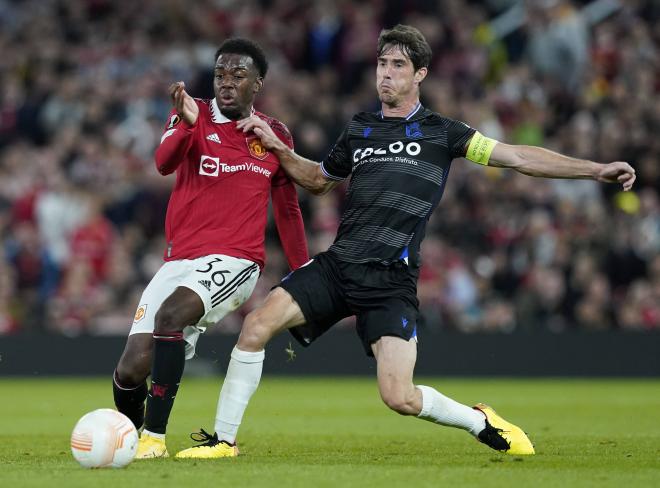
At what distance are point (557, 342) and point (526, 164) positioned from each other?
936 cm

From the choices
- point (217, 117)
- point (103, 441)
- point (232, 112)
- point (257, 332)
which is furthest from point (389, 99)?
point (103, 441)

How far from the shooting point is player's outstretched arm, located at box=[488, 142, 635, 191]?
27.3ft

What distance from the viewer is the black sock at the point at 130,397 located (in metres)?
8.93

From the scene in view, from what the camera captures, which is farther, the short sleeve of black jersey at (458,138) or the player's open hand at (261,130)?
the player's open hand at (261,130)

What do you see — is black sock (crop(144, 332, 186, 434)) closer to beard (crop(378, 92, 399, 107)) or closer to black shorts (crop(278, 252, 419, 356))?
black shorts (crop(278, 252, 419, 356))

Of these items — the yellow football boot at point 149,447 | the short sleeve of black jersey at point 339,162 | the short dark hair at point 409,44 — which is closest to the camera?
the yellow football boot at point 149,447

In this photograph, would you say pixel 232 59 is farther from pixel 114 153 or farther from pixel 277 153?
pixel 114 153

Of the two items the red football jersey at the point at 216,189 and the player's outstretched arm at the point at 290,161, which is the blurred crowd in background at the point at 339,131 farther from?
the red football jersey at the point at 216,189

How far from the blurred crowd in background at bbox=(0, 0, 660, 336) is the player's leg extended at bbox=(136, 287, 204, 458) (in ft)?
30.2

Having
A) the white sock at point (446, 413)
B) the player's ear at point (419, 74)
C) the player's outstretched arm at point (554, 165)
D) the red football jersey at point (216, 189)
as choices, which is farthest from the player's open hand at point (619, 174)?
the red football jersey at point (216, 189)

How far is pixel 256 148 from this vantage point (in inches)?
361

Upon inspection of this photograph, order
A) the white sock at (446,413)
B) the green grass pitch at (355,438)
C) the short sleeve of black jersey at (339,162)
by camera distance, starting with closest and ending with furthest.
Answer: the green grass pitch at (355,438) → the white sock at (446,413) → the short sleeve of black jersey at (339,162)

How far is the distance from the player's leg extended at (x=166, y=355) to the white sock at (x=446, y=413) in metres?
1.60

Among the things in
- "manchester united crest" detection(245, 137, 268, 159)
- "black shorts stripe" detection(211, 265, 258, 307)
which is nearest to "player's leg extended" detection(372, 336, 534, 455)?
"black shorts stripe" detection(211, 265, 258, 307)
